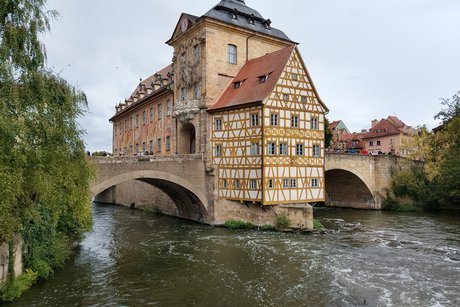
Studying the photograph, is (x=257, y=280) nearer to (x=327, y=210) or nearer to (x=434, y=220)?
(x=434, y=220)

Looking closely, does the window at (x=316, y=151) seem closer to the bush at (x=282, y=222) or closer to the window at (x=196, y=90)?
the bush at (x=282, y=222)

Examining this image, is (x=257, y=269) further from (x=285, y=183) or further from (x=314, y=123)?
(x=314, y=123)

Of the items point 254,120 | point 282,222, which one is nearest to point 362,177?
point 282,222

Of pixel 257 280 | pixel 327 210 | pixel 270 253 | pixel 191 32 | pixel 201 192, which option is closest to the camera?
pixel 257 280

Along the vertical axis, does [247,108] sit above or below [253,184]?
above

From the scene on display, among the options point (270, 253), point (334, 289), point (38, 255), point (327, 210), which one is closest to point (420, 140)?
point (327, 210)

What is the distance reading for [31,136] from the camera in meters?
9.64

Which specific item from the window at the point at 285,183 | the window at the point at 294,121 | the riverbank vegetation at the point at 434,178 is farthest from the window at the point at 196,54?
the riverbank vegetation at the point at 434,178

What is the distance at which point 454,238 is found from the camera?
790 inches

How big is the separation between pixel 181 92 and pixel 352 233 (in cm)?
1365

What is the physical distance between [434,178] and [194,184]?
2089 cm

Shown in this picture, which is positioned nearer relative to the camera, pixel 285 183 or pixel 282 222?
pixel 282 222

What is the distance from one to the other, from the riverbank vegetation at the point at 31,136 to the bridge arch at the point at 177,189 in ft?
25.3

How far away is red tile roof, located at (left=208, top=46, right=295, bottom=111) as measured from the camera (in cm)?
2197
